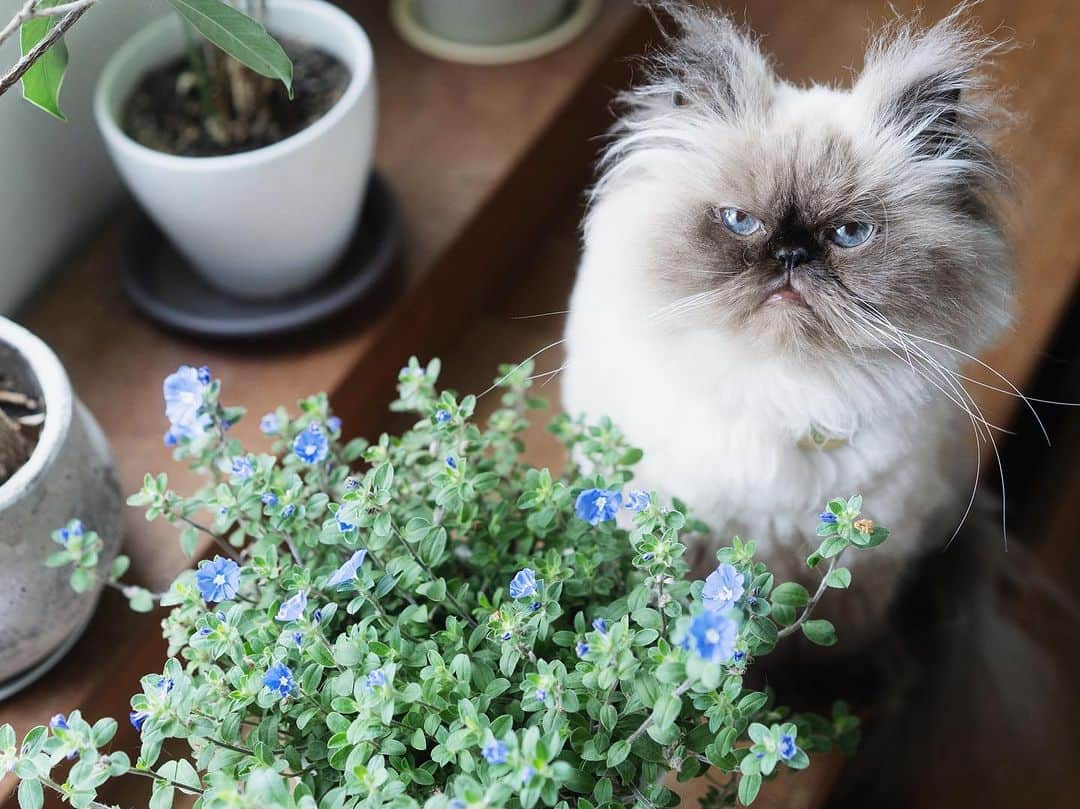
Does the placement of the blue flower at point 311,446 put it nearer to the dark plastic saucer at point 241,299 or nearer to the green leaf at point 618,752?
the green leaf at point 618,752

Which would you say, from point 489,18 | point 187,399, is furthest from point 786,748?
point 489,18

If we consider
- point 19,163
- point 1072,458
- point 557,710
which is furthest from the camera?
point 1072,458

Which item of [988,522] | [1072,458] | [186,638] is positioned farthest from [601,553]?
[1072,458]

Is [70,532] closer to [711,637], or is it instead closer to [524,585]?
[524,585]

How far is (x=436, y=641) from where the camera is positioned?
2.52 ft

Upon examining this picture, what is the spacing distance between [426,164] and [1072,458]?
3.37 ft

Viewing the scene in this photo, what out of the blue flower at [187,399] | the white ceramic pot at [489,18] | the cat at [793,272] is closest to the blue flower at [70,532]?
the blue flower at [187,399]

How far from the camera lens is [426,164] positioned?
140cm

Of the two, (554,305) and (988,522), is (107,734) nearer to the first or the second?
(554,305)

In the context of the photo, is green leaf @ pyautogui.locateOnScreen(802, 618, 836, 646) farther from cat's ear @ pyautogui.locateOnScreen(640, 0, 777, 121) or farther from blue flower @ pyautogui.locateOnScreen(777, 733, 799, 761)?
cat's ear @ pyautogui.locateOnScreen(640, 0, 777, 121)

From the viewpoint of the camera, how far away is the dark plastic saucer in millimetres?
1175

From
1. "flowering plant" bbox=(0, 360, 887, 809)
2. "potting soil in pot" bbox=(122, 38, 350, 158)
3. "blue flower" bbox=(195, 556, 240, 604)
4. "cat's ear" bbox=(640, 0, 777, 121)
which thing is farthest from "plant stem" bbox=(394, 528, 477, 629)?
"potting soil in pot" bbox=(122, 38, 350, 158)

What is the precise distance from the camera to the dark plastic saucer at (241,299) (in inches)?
46.3

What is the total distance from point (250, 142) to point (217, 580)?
0.61m
